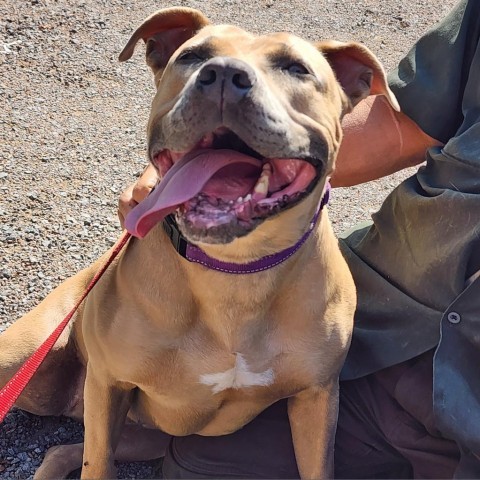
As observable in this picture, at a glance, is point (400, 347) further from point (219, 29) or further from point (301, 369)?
point (219, 29)

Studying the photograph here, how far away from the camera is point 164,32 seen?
9.04 ft

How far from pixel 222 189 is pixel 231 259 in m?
0.31

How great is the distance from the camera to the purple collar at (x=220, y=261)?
2516 millimetres

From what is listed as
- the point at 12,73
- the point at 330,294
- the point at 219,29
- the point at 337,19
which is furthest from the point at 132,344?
the point at 337,19

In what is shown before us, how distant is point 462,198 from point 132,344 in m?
1.26

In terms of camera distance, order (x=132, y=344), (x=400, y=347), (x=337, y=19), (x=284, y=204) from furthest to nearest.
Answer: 1. (x=337, y=19)
2. (x=400, y=347)
3. (x=132, y=344)
4. (x=284, y=204)

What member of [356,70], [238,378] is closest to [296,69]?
[356,70]

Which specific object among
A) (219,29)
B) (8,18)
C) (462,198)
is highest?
(219,29)

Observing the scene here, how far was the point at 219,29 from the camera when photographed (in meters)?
2.63

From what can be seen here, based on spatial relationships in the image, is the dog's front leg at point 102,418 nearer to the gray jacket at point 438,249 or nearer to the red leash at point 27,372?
the red leash at point 27,372

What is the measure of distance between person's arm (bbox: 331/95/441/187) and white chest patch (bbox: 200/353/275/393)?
979 mm

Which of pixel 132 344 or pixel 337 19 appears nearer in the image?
pixel 132 344

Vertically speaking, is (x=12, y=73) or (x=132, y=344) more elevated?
(x=132, y=344)

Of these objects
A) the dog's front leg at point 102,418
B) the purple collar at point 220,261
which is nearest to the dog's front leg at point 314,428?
the purple collar at point 220,261
